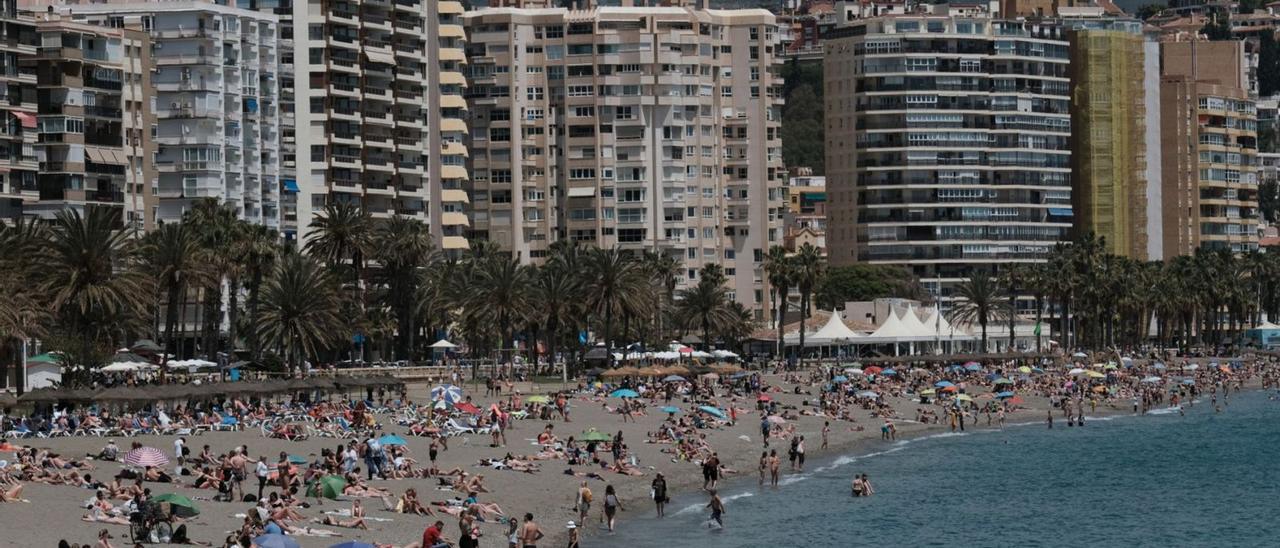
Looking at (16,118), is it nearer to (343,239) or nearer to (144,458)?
(343,239)

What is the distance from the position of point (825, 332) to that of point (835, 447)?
192ft

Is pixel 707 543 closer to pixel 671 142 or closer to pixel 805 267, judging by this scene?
pixel 805 267

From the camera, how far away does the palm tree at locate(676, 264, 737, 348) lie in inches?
6053

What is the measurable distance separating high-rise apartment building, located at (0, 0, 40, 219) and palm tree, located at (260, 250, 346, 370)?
17183 mm

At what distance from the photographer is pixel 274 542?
1877 inches

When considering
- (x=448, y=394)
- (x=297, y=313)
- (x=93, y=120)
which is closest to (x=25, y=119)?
(x=93, y=120)

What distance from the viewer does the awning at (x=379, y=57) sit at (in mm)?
155000

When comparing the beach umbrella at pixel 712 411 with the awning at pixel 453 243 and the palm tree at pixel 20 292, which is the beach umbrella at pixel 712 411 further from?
the awning at pixel 453 243

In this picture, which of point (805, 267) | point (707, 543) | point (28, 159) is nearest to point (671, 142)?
point (805, 267)

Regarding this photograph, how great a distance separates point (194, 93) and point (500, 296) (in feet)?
107

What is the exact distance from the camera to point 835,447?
96250 mm

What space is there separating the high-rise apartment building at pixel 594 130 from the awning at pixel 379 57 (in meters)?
30.1

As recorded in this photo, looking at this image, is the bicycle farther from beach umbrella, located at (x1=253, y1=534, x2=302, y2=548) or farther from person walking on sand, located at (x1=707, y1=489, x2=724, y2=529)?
person walking on sand, located at (x1=707, y1=489, x2=724, y2=529)

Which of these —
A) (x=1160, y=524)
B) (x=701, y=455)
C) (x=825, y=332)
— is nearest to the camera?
(x=1160, y=524)
